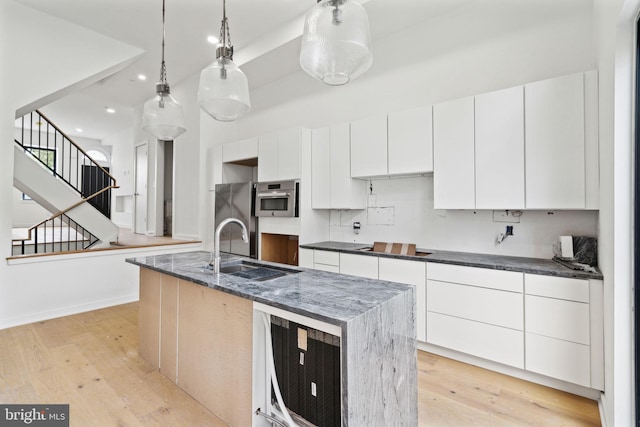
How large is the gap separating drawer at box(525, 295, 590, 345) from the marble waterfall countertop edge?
122 centimetres

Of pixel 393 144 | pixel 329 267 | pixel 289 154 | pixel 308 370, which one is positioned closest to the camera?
pixel 308 370

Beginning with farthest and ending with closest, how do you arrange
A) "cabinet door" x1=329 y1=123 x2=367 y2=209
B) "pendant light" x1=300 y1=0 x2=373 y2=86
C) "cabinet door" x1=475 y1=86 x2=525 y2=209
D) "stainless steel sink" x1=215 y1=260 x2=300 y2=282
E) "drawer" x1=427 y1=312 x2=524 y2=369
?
"cabinet door" x1=329 y1=123 x2=367 y2=209 < "cabinet door" x1=475 y1=86 x2=525 y2=209 < "drawer" x1=427 y1=312 x2=524 y2=369 < "stainless steel sink" x1=215 y1=260 x2=300 y2=282 < "pendant light" x1=300 y1=0 x2=373 y2=86

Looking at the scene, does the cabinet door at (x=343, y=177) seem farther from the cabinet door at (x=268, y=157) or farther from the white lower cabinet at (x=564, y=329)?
the white lower cabinet at (x=564, y=329)

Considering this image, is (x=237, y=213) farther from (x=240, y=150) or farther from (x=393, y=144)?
(x=393, y=144)

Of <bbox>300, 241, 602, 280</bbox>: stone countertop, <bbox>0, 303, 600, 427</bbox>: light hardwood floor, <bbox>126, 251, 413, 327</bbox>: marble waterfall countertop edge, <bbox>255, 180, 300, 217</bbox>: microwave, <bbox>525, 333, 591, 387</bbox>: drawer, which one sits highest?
<bbox>255, 180, 300, 217</bbox>: microwave

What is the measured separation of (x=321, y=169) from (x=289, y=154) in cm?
46

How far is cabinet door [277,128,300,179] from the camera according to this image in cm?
367

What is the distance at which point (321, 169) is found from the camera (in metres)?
3.67

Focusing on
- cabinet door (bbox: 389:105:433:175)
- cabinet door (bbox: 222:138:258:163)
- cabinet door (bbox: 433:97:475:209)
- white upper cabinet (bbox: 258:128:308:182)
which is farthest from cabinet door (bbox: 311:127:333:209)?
cabinet door (bbox: 433:97:475:209)

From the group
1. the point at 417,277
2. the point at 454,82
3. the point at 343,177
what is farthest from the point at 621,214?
the point at 343,177

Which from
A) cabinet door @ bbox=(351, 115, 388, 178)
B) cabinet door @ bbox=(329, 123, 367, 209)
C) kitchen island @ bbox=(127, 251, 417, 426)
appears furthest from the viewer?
cabinet door @ bbox=(329, 123, 367, 209)

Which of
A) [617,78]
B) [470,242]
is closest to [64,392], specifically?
[470,242]

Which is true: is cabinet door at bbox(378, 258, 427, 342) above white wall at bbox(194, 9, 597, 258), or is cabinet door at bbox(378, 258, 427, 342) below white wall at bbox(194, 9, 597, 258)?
below

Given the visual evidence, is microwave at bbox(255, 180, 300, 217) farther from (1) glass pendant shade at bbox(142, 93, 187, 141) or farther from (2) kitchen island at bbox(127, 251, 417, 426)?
(1) glass pendant shade at bbox(142, 93, 187, 141)
